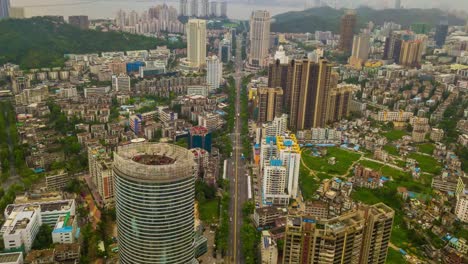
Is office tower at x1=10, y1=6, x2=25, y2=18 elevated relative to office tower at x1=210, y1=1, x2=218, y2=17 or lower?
lower

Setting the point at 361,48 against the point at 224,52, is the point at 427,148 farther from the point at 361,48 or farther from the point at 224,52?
the point at 224,52

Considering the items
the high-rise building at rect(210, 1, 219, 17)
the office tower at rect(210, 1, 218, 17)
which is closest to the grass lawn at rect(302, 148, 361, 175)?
the high-rise building at rect(210, 1, 219, 17)

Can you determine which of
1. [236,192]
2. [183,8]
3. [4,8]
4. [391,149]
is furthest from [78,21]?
[391,149]

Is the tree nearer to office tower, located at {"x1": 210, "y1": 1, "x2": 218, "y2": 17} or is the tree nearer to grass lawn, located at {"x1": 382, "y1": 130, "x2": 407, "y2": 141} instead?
grass lawn, located at {"x1": 382, "y1": 130, "x2": 407, "y2": 141}

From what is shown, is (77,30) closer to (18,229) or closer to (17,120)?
(17,120)

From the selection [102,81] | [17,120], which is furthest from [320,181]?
[102,81]

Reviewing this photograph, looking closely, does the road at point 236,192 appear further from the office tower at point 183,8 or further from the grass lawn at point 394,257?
the office tower at point 183,8
